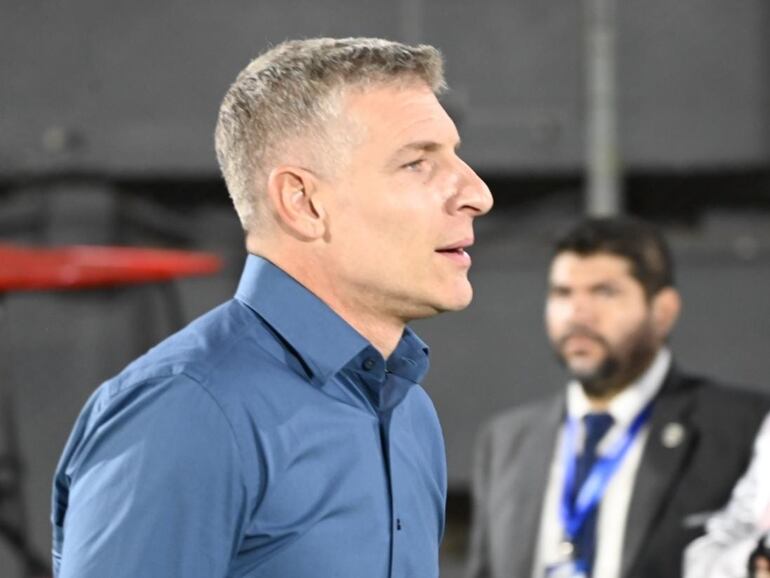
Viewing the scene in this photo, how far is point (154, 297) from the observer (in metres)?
7.03

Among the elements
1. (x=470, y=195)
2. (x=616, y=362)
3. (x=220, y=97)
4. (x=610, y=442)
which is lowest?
(x=610, y=442)

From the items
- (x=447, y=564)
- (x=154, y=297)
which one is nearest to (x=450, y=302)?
(x=154, y=297)

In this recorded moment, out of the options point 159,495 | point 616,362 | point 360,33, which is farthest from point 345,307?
point 360,33

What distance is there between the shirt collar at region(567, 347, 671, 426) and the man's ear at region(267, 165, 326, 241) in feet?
6.42

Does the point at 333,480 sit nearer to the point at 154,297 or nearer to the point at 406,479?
the point at 406,479

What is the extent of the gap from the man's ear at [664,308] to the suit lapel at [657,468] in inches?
10.1

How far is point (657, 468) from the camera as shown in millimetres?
3123

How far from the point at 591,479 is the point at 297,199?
183cm

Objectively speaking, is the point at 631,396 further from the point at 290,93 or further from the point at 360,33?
the point at 360,33

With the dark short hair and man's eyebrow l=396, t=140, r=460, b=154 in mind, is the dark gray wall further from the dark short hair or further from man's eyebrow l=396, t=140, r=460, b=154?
man's eyebrow l=396, t=140, r=460, b=154

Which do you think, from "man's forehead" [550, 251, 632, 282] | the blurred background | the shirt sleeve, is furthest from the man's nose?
the blurred background

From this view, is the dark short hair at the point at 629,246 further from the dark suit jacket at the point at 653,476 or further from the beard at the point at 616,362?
the dark suit jacket at the point at 653,476

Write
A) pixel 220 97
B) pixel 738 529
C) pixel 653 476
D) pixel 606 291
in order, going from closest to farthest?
pixel 738 529 → pixel 653 476 → pixel 606 291 → pixel 220 97

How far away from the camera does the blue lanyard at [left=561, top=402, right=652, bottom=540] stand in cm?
312
